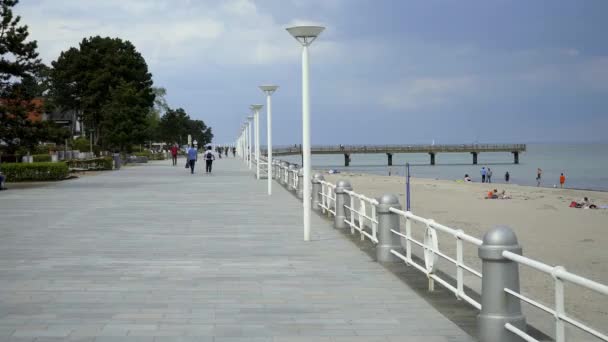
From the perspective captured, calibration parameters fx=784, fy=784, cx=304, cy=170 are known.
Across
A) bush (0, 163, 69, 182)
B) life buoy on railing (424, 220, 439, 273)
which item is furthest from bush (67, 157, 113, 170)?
life buoy on railing (424, 220, 439, 273)

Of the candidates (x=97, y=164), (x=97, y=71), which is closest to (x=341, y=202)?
(x=97, y=164)

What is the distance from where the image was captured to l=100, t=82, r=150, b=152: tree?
6088 cm

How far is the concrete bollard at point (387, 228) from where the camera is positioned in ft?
33.0

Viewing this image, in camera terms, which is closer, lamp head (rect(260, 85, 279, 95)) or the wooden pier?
lamp head (rect(260, 85, 279, 95))

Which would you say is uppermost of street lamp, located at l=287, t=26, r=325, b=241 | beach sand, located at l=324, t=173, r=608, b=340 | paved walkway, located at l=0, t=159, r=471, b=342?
street lamp, located at l=287, t=26, r=325, b=241

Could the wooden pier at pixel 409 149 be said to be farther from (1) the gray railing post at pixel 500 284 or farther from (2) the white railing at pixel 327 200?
(1) the gray railing post at pixel 500 284

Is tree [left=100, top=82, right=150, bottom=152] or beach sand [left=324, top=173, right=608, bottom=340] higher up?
tree [left=100, top=82, right=150, bottom=152]

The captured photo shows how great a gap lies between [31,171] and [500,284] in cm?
3166

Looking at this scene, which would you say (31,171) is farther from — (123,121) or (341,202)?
(123,121)

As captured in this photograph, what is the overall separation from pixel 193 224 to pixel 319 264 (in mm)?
5834

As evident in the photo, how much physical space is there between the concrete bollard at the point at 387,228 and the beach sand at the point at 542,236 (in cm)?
79

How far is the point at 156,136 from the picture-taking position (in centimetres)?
12606

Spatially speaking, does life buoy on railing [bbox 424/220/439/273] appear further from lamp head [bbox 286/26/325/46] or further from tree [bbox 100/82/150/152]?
tree [bbox 100/82/150/152]

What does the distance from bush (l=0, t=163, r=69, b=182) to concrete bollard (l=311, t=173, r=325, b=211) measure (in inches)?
763
